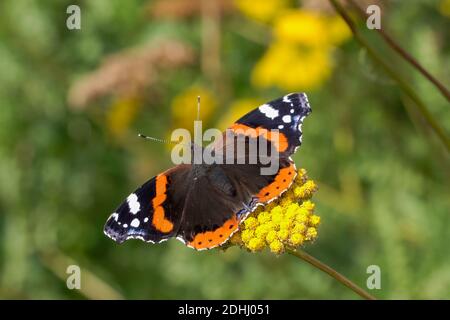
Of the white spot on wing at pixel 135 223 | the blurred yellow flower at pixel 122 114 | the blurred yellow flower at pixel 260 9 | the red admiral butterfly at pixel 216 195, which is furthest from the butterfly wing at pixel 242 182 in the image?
the blurred yellow flower at pixel 260 9

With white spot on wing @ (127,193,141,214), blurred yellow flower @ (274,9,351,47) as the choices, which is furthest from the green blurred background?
white spot on wing @ (127,193,141,214)

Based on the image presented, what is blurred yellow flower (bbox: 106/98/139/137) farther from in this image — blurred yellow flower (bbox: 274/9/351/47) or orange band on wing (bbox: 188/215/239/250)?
orange band on wing (bbox: 188/215/239/250)

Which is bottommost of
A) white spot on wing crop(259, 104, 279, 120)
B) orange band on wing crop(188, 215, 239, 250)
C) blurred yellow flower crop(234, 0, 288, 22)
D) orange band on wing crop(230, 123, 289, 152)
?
orange band on wing crop(188, 215, 239, 250)

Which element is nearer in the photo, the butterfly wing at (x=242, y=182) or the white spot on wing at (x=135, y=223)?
the butterfly wing at (x=242, y=182)

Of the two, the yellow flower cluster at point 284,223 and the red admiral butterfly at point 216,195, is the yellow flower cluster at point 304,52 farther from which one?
the yellow flower cluster at point 284,223
